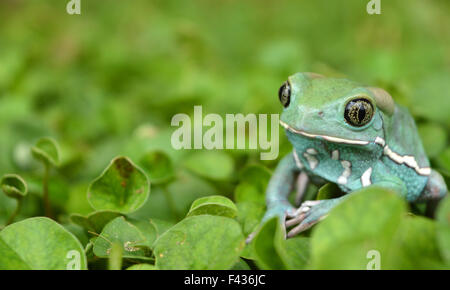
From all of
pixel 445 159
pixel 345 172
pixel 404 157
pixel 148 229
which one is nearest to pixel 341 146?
pixel 345 172

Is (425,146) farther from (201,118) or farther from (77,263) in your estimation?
(77,263)

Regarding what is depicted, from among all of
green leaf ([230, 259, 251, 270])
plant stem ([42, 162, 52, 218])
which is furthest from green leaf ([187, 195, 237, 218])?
plant stem ([42, 162, 52, 218])

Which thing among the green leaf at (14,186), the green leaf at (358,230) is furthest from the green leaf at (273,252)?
the green leaf at (14,186)

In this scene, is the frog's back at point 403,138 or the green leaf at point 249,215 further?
the frog's back at point 403,138

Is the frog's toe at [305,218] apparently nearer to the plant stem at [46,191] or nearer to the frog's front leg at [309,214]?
the frog's front leg at [309,214]

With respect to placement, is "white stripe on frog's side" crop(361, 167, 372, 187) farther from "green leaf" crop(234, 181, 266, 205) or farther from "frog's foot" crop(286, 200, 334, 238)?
"green leaf" crop(234, 181, 266, 205)

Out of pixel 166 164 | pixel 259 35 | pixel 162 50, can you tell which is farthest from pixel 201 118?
pixel 259 35

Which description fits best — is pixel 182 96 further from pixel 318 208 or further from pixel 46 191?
pixel 318 208
